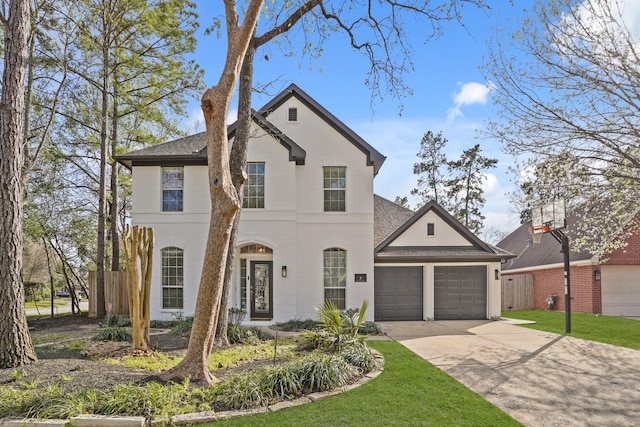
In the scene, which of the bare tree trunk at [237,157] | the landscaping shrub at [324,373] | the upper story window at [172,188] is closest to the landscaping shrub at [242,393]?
the landscaping shrub at [324,373]

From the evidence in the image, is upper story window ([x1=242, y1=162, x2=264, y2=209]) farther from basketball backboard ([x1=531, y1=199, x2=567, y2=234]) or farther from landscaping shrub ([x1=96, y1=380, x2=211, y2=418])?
landscaping shrub ([x1=96, y1=380, x2=211, y2=418])

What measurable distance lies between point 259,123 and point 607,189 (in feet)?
30.5

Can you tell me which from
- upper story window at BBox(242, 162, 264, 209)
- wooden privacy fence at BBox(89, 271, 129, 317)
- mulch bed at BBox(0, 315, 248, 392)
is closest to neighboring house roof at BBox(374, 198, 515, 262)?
upper story window at BBox(242, 162, 264, 209)

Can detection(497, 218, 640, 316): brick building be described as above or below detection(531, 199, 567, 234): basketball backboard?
below

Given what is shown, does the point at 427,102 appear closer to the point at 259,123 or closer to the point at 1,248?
the point at 259,123

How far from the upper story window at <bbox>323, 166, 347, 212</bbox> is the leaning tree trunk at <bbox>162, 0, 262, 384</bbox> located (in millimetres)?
8179

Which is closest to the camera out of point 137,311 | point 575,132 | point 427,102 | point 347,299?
point 137,311

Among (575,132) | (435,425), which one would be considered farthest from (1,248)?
(575,132)

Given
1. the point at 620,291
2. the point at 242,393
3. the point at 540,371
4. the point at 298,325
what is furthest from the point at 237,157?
the point at 620,291

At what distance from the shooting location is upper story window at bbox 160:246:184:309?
13.7 meters

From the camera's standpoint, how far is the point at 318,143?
14336 millimetres

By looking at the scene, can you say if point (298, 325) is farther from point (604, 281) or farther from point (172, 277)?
point (604, 281)

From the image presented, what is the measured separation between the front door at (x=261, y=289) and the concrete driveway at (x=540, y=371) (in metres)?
3.98

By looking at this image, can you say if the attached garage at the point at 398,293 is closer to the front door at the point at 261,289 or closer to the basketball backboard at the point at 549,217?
the front door at the point at 261,289
